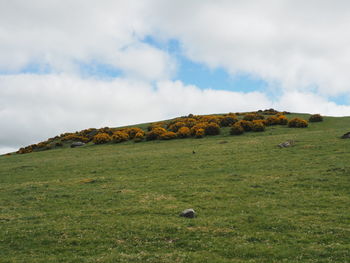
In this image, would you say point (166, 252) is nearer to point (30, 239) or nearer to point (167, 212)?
point (167, 212)

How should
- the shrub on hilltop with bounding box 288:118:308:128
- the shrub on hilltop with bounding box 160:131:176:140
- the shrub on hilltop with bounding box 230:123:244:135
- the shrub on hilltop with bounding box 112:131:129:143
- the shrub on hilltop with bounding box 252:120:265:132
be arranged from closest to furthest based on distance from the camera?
the shrub on hilltop with bounding box 230:123:244:135 < the shrub on hilltop with bounding box 252:120:265:132 < the shrub on hilltop with bounding box 288:118:308:128 < the shrub on hilltop with bounding box 160:131:176:140 < the shrub on hilltop with bounding box 112:131:129:143

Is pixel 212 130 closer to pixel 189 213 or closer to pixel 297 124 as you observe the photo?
pixel 297 124

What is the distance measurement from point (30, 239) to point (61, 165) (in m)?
26.4

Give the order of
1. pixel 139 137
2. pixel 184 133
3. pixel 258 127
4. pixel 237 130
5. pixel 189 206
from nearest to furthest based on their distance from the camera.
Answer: pixel 189 206
pixel 237 130
pixel 258 127
pixel 184 133
pixel 139 137

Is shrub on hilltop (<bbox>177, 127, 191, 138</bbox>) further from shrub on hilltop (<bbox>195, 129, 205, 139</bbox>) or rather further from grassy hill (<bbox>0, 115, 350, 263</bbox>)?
grassy hill (<bbox>0, 115, 350, 263</bbox>)

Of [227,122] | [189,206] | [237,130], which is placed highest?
[227,122]

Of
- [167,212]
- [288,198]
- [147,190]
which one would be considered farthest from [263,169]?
[167,212]

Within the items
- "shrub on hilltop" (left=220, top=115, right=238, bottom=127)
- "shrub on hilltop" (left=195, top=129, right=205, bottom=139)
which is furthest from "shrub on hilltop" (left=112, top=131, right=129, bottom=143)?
"shrub on hilltop" (left=220, top=115, right=238, bottom=127)

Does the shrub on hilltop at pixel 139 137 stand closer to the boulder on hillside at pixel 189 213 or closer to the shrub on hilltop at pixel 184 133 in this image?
the shrub on hilltop at pixel 184 133

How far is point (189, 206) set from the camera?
64.1 ft

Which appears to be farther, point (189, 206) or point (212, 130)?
point (212, 130)

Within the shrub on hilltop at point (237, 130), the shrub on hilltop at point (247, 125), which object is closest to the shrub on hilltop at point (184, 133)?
the shrub on hilltop at point (237, 130)

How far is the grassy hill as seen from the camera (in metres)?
12.9

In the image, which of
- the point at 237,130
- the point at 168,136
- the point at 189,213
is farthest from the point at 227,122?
the point at 189,213
